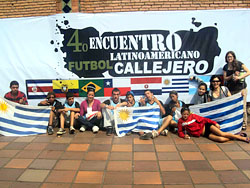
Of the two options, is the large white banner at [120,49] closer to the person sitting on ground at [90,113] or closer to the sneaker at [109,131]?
the person sitting on ground at [90,113]

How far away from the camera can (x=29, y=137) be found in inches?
167

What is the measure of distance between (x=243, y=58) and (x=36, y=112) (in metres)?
4.95

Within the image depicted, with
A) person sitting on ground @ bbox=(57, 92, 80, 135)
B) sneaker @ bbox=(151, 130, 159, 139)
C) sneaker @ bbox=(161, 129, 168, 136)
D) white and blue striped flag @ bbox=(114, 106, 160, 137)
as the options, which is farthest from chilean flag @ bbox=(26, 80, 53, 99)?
sneaker @ bbox=(161, 129, 168, 136)

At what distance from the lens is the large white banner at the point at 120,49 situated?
4.79m

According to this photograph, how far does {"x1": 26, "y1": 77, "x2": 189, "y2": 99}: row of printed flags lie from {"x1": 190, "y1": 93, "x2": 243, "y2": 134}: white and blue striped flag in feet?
2.90

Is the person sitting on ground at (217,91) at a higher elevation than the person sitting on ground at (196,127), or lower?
higher

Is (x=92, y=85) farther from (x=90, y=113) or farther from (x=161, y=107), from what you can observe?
(x=161, y=107)

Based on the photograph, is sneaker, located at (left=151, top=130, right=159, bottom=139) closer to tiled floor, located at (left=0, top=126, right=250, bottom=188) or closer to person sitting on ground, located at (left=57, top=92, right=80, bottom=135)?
tiled floor, located at (left=0, top=126, right=250, bottom=188)

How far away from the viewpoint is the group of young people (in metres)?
4.06

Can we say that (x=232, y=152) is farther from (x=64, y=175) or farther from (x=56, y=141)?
(x=56, y=141)

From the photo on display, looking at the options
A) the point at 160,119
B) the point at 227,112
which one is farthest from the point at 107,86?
the point at 227,112

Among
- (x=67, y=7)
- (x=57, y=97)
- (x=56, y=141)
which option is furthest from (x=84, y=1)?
(x=56, y=141)

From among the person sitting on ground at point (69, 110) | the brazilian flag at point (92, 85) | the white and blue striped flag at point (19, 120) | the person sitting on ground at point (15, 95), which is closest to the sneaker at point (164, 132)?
the brazilian flag at point (92, 85)

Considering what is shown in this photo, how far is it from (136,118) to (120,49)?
1.74 m
